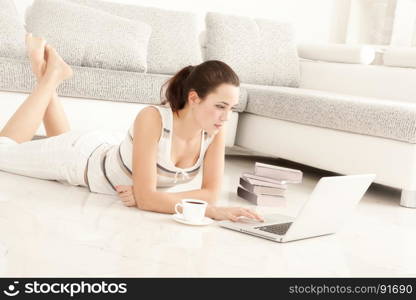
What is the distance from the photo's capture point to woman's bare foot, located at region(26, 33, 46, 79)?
3014 millimetres

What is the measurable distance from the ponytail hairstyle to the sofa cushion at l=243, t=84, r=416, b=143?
0.96 meters

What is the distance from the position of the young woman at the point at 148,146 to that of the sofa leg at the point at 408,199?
38.2 inches

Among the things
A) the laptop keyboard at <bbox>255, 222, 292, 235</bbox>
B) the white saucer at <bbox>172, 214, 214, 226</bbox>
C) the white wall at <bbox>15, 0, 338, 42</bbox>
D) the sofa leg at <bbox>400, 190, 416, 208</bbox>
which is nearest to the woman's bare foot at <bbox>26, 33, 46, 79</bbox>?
the white saucer at <bbox>172, 214, 214, 226</bbox>

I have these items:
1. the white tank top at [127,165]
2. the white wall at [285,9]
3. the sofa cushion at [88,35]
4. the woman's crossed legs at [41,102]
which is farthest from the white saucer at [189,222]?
the white wall at [285,9]

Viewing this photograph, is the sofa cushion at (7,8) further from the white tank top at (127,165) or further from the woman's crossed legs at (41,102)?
the white tank top at (127,165)

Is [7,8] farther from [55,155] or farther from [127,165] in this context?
[127,165]

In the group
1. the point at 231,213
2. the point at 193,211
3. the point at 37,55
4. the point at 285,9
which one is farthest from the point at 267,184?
the point at 285,9

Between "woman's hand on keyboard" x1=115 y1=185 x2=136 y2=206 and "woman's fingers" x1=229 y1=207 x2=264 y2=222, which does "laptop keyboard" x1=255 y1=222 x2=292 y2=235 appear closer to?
"woman's fingers" x1=229 y1=207 x2=264 y2=222

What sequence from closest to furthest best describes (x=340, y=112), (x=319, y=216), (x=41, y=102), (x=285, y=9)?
(x=319, y=216) < (x=41, y=102) < (x=340, y=112) < (x=285, y=9)

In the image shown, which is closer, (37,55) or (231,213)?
(231,213)

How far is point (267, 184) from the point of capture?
279 cm

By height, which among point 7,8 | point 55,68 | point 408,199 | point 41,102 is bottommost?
point 408,199

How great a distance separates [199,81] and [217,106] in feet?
0.36

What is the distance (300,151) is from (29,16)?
1774 mm
